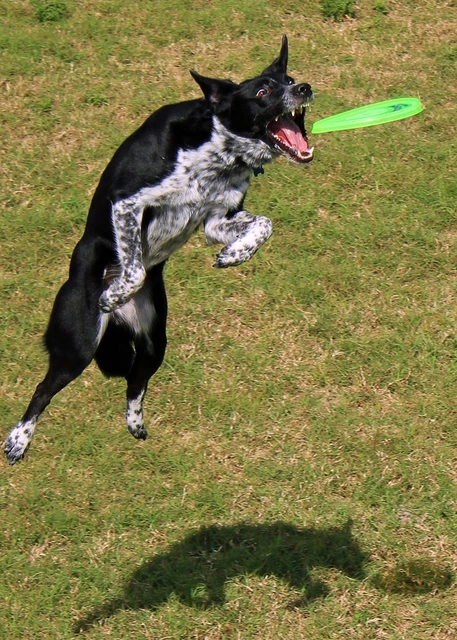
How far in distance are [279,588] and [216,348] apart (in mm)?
1956

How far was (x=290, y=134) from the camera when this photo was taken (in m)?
5.88

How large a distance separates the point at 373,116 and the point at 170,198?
6.08 feet

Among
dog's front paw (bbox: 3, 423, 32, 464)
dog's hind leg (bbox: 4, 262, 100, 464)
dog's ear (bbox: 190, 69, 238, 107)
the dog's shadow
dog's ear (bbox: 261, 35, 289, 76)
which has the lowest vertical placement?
the dog's shadow

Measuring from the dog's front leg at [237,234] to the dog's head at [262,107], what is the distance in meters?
0.37

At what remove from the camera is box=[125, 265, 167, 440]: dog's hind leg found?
6.24m

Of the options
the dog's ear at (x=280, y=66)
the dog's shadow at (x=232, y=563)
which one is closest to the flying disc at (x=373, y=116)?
the dog's ear at (x=280, y=66)

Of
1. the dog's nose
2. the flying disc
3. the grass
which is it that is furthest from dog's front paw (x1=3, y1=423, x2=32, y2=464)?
the flying disc

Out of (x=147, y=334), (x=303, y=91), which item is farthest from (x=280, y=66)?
(x=147, y=334)

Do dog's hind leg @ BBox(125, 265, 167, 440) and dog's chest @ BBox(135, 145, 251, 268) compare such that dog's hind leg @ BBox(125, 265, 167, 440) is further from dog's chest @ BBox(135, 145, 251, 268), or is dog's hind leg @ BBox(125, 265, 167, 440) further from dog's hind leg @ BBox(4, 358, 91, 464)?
dog's hind leg @ BBox(4, 358, 91, 464)

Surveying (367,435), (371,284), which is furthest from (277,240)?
(367,435)

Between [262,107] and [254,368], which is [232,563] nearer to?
[254,368]

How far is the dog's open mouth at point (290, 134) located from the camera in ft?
18.9

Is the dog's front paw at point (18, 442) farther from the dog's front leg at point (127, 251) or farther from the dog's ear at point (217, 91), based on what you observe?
the dog's ear at point (217, 91)

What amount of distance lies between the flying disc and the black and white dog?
91 cm
